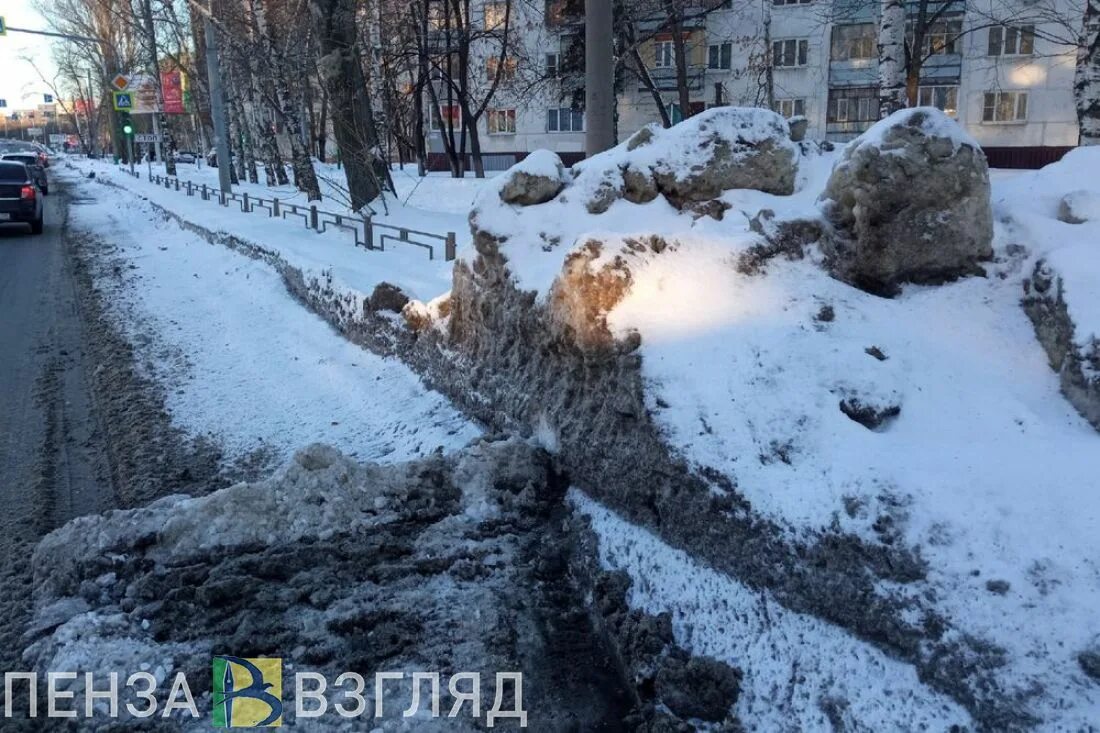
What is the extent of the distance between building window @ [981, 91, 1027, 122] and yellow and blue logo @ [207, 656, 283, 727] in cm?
4132

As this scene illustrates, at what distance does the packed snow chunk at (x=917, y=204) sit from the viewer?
5.09 metres

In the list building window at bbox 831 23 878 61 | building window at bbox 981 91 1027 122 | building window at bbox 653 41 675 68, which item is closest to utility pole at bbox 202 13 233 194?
building window at bbox 653 41 675 68

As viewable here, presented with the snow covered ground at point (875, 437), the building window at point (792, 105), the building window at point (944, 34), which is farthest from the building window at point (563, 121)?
the snow covered ground at point (875, 437)

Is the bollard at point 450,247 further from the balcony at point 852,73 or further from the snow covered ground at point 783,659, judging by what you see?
the balcony at point 852,73

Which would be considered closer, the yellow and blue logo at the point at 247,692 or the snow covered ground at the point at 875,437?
the snow covered ground at the point at 875,437

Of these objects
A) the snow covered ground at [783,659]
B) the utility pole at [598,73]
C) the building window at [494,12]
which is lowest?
the snow covered ground at [783,659]

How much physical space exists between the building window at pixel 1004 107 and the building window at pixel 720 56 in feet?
37.6

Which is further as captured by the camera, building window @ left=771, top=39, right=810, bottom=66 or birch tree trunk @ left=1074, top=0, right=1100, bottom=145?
building window @ left=771, top=39, right=810, bottom=66

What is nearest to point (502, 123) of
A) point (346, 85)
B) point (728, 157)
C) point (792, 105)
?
point (792, 105)

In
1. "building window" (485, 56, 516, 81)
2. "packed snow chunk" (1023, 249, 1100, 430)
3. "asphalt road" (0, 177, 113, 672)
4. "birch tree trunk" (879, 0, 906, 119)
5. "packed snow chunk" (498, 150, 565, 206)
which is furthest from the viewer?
"building window" (485, 56, 516, 81)

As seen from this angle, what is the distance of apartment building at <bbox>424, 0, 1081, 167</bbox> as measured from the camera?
36031 millimetres

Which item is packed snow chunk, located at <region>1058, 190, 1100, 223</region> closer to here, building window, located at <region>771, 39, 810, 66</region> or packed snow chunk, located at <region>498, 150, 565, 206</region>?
packed snow chunk, located at <region>498, 150, 565, 206</region>

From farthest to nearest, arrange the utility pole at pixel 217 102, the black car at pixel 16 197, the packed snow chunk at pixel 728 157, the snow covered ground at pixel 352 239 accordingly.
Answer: the utility pole at pixel 217 102 < the black car at pixel 16 197 < the snow covered ground at pixel 352 239 < the packed snow chunk at pixel 728 157

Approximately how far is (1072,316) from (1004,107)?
39079mm
